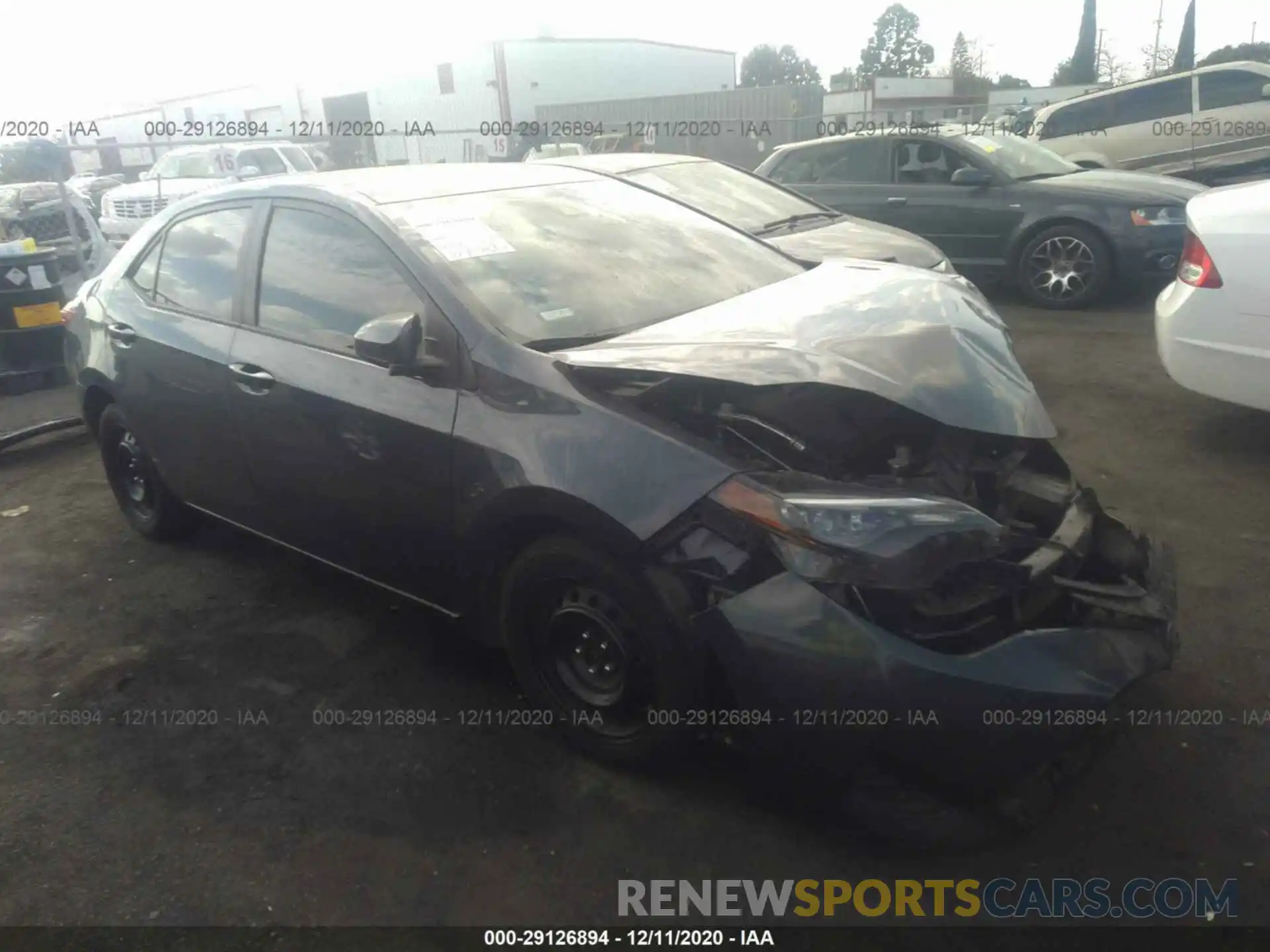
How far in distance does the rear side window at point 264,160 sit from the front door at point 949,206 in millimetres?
11393

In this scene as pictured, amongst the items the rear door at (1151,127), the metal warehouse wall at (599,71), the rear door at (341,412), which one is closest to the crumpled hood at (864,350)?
the rear door at (341,412)

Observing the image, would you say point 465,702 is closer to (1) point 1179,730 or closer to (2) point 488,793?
(2) point 488,793

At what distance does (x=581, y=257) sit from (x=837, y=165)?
6721 mm

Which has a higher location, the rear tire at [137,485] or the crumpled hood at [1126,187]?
the crumpled hood at [1126,187]

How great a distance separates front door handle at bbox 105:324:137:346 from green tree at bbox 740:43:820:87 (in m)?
76.8

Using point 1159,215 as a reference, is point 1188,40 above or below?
above

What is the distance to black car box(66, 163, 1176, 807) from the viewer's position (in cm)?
219

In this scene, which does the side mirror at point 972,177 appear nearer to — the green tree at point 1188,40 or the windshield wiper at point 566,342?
the windshield wiper at point 566,342

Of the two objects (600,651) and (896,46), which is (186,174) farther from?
(896,46)

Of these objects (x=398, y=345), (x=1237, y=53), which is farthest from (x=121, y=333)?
(x=1237, y=53)

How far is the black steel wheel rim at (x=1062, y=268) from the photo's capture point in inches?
317

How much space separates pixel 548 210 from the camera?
11.3 feet

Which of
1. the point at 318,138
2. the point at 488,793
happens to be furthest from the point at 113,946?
the point at 318,138

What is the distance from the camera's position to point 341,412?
10.1 ft
